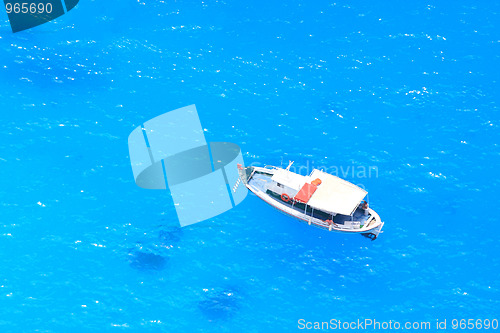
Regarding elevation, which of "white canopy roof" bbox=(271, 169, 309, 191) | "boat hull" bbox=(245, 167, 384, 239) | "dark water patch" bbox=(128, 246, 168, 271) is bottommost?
"dark water patch" bbox=(128, 246, 168, 271)

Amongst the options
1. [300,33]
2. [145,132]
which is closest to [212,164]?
[145,132]

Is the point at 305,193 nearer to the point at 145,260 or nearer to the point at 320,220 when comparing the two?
the point at 320,220

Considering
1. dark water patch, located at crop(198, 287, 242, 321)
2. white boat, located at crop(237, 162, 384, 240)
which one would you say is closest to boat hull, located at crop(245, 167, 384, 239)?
white boat, located at crop(237, 162, 384, 240)

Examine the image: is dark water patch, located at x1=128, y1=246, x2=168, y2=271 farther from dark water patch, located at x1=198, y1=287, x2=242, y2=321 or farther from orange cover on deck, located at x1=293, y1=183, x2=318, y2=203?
orange cover on deck, located at x1=293, y1=183, x2=318, y2=203

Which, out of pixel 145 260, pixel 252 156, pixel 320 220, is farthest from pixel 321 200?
pixel 145 260

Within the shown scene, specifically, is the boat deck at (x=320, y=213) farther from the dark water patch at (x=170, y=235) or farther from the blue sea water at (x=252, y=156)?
the dark water patch at (x=170, y=235)

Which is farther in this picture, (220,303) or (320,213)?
(320,213)

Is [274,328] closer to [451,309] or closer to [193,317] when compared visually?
[193,317]
